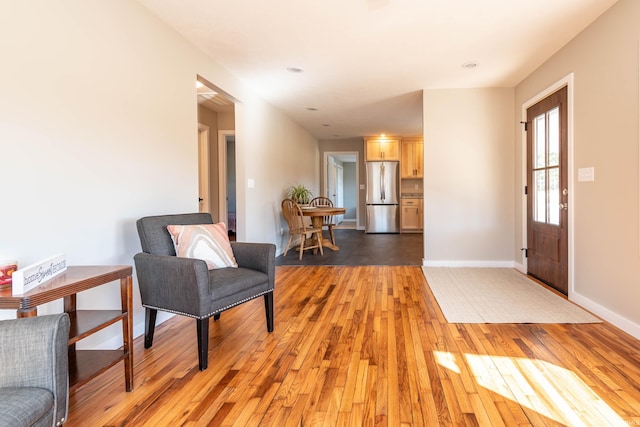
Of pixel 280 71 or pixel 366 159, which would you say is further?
pixel 366 159

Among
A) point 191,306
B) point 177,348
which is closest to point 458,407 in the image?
point 191,306

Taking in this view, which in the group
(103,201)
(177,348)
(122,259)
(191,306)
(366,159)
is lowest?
(177,348)

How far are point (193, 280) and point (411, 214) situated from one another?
23.6ft

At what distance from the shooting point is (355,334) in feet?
7.94

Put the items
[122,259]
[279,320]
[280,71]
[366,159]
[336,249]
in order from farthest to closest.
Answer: [366,159]
[336,249]
[280,71]
[279,320]
[122,259]

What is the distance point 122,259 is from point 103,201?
1.35 feet

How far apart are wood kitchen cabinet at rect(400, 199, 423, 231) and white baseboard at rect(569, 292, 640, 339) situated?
17.5 feet

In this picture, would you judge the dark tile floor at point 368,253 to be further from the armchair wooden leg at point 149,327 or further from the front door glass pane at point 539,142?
the armchair wooden leg at point 149,327

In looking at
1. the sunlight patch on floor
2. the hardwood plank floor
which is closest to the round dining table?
the hardwood plank floor

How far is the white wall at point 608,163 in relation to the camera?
2.38m

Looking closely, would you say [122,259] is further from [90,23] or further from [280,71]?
[280,71]

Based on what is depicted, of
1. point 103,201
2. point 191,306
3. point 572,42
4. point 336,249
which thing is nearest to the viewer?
point 191,306

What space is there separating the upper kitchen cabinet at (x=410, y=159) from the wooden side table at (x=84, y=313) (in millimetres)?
7528

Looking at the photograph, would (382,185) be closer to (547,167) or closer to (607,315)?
(547,167)
